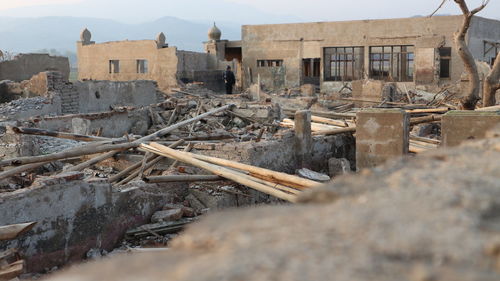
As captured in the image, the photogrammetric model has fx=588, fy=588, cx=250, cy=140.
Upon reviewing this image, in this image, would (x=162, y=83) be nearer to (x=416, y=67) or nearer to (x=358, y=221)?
(x=416, y=67)

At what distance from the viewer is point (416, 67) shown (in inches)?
1155

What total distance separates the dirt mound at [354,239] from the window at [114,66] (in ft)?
99.3

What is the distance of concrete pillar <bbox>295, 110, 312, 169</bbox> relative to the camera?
1110 centimetres

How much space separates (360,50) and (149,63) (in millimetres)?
11184

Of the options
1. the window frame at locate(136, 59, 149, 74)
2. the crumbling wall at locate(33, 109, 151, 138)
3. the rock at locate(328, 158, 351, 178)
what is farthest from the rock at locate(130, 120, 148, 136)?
the window frame at locate(136, 59, 149, 74)

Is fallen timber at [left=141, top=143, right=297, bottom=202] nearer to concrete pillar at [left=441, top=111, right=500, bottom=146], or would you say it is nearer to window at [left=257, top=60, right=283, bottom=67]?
concrete pillar at [left=441, top=111, right=500, bottom=146]

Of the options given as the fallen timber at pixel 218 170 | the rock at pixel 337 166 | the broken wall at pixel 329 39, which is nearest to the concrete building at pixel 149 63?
the broken wall at pixel 329 39

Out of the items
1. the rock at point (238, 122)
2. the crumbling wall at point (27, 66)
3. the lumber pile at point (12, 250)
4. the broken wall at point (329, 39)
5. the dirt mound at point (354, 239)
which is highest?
the broken wall at point (329, 39)

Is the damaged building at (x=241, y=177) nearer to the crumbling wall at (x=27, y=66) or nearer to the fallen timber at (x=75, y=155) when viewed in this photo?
the fallen timber at (x=75, y=155)

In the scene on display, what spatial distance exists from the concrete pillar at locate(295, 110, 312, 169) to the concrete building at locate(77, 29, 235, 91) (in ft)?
56.1

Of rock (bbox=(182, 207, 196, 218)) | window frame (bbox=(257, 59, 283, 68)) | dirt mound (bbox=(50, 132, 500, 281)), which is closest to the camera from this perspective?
dirt mound (bbox=(50, 132, 500, 281))

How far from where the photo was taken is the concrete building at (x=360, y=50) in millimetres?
29109

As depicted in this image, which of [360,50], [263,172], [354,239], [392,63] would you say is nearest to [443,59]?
[392,63]

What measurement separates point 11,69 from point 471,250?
72.0 ft
